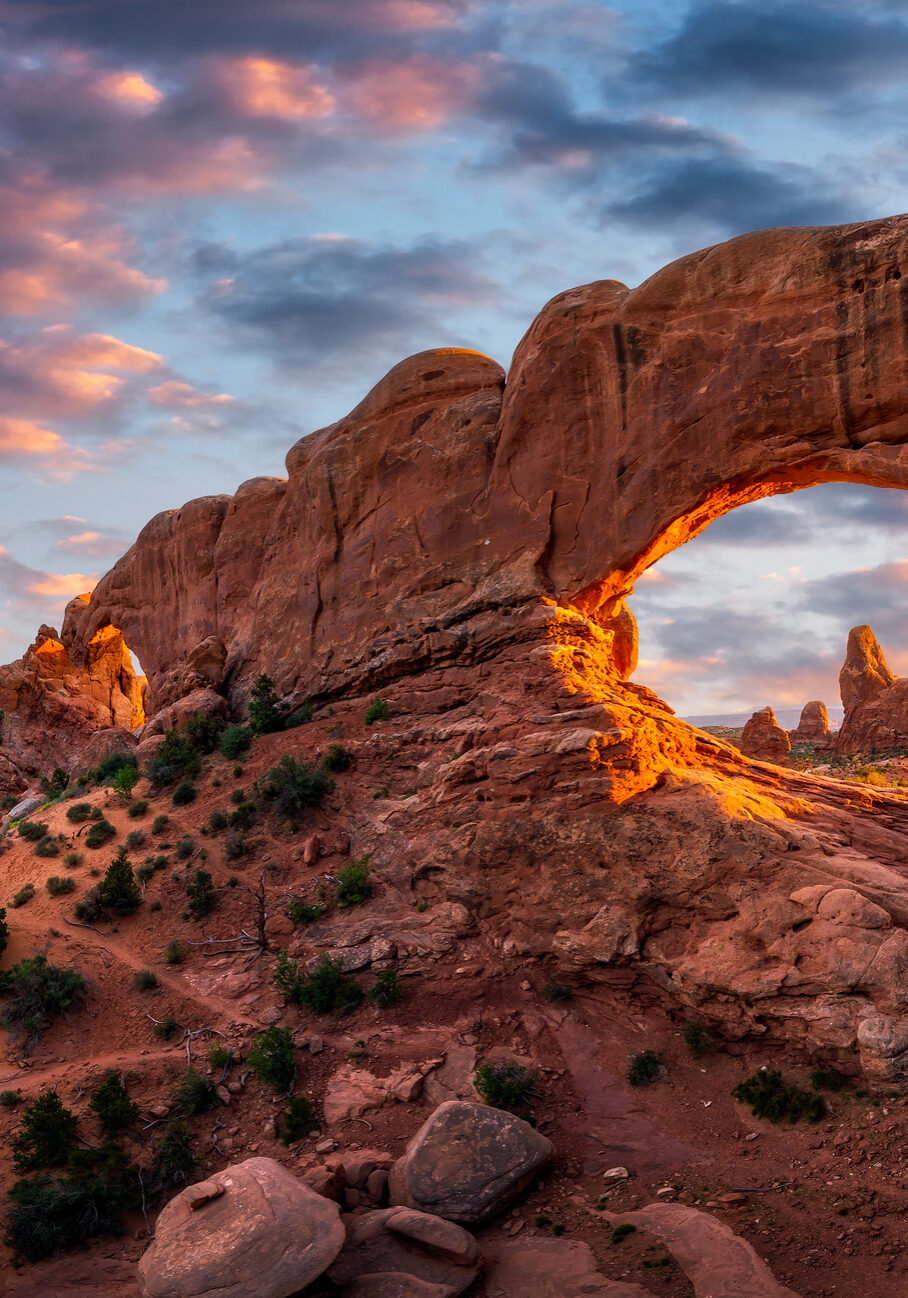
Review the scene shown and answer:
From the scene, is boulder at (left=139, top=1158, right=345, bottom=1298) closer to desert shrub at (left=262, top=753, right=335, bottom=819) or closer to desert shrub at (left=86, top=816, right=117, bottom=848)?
desert shrub at (left=262, top=753, right=335, bottom=819)

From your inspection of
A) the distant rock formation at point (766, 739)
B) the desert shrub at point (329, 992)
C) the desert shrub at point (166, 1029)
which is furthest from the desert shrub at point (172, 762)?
the distant rock formation at point (766, 739)

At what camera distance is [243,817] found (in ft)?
87.6

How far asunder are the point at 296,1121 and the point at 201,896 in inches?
326

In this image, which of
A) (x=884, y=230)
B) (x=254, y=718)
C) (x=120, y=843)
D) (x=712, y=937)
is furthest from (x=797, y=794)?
(x=120, y=843)

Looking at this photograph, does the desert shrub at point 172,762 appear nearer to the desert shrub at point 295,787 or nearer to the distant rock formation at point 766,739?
the desert shrub at point 295,787

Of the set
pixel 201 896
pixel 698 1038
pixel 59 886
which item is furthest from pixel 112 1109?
pixel 698 1038

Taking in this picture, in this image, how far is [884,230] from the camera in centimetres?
2034

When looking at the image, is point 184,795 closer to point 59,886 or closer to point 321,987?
point 59,886

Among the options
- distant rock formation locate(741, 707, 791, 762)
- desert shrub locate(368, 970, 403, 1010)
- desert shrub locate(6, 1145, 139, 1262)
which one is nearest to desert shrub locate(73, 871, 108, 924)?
desert shrub locate(6, 1145, 139, 1262)

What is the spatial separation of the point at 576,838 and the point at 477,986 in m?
4.06

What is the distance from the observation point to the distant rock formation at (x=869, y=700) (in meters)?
47.2

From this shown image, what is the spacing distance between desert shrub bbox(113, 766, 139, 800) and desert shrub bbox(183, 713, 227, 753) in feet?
7.68

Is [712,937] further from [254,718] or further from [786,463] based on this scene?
[254,718]

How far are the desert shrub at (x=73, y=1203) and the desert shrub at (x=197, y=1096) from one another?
1.55 metres
